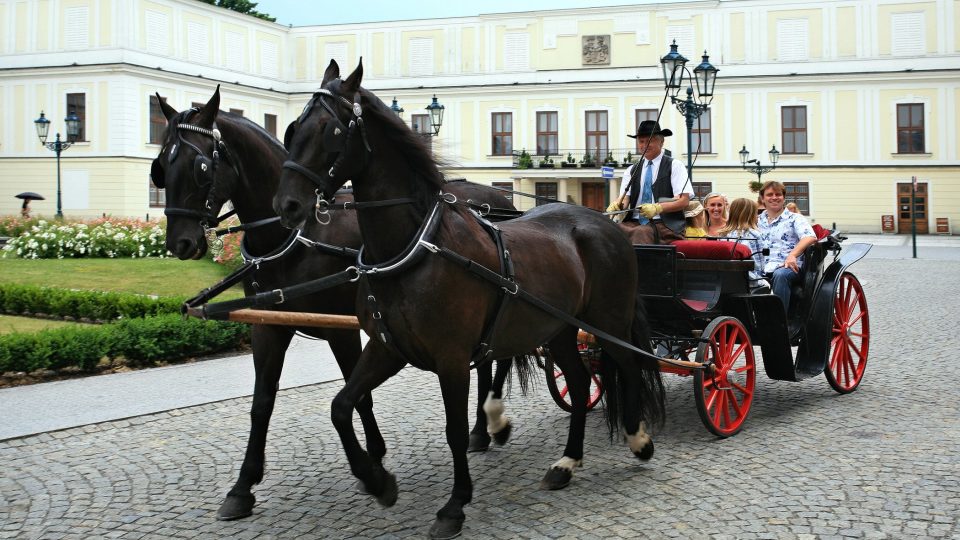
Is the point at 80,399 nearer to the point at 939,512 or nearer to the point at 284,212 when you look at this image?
the point at 284,212

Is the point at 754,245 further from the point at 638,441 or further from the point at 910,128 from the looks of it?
the point at 910,128

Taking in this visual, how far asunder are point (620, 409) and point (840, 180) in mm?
41853

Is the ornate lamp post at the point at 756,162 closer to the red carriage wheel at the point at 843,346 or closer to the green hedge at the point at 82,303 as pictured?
the red carriage wheel at the point at 843,346

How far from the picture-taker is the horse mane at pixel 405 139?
167 inches

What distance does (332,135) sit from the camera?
405 cm

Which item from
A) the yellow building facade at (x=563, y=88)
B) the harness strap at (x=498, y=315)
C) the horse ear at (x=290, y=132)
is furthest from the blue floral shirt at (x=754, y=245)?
the yellow building facade at (x=563, y=88)

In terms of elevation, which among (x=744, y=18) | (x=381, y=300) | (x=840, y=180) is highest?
(x=744, y=18)

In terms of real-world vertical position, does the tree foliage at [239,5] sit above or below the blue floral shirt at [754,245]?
above

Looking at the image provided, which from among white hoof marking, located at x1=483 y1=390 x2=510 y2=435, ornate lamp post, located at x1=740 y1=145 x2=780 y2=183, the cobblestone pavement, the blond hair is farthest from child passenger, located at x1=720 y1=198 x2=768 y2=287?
ornate lamp post, located at x1=740 y1=145 x2=780 y2=183

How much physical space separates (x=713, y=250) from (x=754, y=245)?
1.03 metres

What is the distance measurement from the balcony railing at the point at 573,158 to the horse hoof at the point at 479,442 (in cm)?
3859

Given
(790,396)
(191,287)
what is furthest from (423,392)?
(191,287)

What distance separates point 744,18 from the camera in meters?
44.7

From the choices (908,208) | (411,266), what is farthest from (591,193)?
(411,266)
